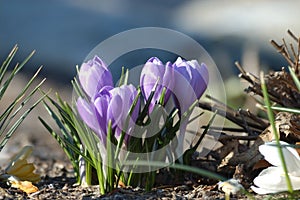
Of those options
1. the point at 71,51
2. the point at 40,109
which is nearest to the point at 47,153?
the point at 40,109

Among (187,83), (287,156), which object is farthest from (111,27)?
(287,156)

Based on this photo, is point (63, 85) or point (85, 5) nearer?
point (63, 85)

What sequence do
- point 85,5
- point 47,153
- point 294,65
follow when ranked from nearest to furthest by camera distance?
point 294,65 → point 47,153 → point 85,5

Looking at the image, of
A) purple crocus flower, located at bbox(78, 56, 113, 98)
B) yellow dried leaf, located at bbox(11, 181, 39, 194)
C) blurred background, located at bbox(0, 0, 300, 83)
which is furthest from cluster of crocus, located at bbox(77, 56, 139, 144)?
blurred background, located at bbox(0, 0, 300, 83)

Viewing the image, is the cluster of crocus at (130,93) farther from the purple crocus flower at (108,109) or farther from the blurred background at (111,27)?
the blurred background at (111,27)

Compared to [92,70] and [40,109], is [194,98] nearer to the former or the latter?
[92,70]

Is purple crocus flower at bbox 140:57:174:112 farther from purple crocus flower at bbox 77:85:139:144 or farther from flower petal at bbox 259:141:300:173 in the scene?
flower petal at bbox 259:141:300:173

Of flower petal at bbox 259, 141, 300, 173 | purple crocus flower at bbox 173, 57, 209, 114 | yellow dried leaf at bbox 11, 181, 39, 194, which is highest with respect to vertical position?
purple crocus flower at bbox 173, 57, 209, 114
